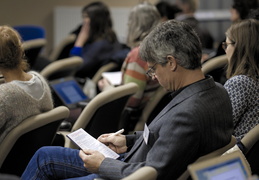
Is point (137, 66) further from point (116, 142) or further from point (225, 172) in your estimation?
point (225, 172)

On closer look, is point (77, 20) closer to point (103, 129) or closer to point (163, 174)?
point (103, 129)

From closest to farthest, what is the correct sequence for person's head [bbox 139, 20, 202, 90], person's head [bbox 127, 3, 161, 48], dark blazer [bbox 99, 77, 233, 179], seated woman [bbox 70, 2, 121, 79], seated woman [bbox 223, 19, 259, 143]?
dark blazer [bbox 99, 77, 233, 179]
person's head [bbox 139, 20, 202, 90]
seated woman [bbox 223, 19, 259, 143]
person's head [bbox 127, 3, 161, 48]
seated woman [bbox 70, 2, 121, 79]

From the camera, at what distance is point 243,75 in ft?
9.59

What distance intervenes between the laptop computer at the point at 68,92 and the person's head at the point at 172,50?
169 centimetres

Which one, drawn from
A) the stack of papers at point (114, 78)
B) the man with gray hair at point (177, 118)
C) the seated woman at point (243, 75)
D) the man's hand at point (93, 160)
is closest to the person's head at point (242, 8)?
the stack of papers at point (114, 78)

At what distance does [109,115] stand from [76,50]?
2.48 metres

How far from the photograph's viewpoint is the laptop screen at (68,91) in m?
4.00

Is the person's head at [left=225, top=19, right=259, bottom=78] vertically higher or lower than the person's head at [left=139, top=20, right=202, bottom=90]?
lower

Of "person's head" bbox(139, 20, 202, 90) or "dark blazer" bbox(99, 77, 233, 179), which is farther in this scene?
"person's head" bbox(139, 20, 202, 90)

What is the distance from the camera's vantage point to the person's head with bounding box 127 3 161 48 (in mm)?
4301

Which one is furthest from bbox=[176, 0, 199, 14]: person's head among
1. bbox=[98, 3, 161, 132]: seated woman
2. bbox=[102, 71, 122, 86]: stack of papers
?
bbox=[102, 71, 122, 86]: stack of papers

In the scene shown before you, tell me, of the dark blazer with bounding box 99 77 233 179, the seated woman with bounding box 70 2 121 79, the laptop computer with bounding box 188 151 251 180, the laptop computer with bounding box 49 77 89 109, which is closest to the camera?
the laptop computer with bounding box 188 151 251 180

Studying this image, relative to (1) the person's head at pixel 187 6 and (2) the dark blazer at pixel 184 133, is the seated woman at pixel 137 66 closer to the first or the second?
(2) the dark blazer at pixel 184 133

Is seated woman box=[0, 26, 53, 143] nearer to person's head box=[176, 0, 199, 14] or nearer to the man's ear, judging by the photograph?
the man's ear
